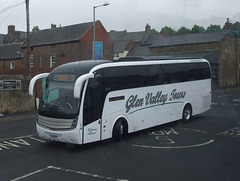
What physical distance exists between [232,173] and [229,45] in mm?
44139

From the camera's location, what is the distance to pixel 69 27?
4622cm

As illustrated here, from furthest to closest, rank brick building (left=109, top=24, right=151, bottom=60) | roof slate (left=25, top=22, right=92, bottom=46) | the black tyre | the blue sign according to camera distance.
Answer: brick building (left=109, top=24, right=151, bottom=60) < roof slate (left=25, top=22, right=92, bottom=46) < the blue sign < the black tyre

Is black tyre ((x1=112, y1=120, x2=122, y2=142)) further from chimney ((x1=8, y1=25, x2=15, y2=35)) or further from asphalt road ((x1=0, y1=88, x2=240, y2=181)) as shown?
chimney ((x1=8, y1=25, x2=15, y2=35))

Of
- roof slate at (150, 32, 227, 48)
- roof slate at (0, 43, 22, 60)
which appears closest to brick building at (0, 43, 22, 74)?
roof slate at (0, 43, 22, 60)

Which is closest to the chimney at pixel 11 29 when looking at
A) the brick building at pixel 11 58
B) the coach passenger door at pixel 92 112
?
the brick building at pixel 11 58

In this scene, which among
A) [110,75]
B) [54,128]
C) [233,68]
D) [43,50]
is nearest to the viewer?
[54,128]

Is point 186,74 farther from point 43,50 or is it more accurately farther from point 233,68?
point 233,68

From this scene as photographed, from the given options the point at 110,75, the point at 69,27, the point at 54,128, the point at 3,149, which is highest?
the point at 69,27

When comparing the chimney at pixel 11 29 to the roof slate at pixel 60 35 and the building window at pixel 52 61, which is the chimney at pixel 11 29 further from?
the building window at pixel 52 61

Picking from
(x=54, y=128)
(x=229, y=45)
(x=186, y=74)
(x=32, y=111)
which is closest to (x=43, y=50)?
(x=32, y=111)

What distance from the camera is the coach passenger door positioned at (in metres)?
9.88

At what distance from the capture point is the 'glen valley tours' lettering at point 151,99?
38.5 ft

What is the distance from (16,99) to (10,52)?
35.3 m

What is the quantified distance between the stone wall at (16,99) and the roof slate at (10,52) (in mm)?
31286
